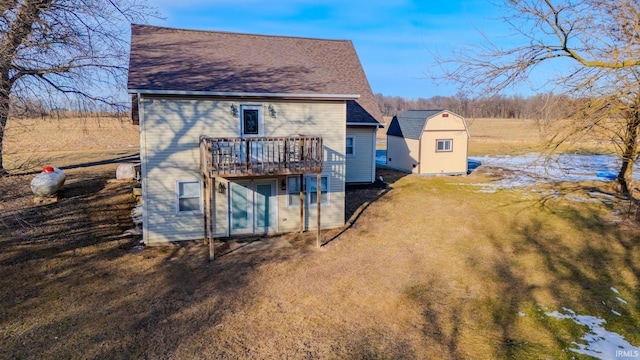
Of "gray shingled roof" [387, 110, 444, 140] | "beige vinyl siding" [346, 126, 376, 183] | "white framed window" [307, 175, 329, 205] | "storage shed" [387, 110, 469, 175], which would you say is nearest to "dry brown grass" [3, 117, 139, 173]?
"beige vinyl siding" [346, 126, 376, 183]

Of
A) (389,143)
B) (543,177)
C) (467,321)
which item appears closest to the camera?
(467,321)

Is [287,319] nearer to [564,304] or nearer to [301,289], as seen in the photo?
[301,289]

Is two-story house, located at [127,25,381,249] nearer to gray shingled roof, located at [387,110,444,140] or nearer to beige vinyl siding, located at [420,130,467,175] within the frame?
gray shingled roof, located at [387,110,444,140]

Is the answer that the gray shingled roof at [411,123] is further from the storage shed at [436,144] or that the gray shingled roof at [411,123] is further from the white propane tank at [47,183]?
the white propane tank at [47,183]

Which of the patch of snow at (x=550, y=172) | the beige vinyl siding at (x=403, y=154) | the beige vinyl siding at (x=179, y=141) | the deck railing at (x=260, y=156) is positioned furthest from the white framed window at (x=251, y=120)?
the beige vinyl siding at (x=403, y=154)

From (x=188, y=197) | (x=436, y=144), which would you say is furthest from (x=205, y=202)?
(x=436, y=144)

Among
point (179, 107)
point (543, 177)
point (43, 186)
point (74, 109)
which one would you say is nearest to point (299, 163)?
point (179, 107)
